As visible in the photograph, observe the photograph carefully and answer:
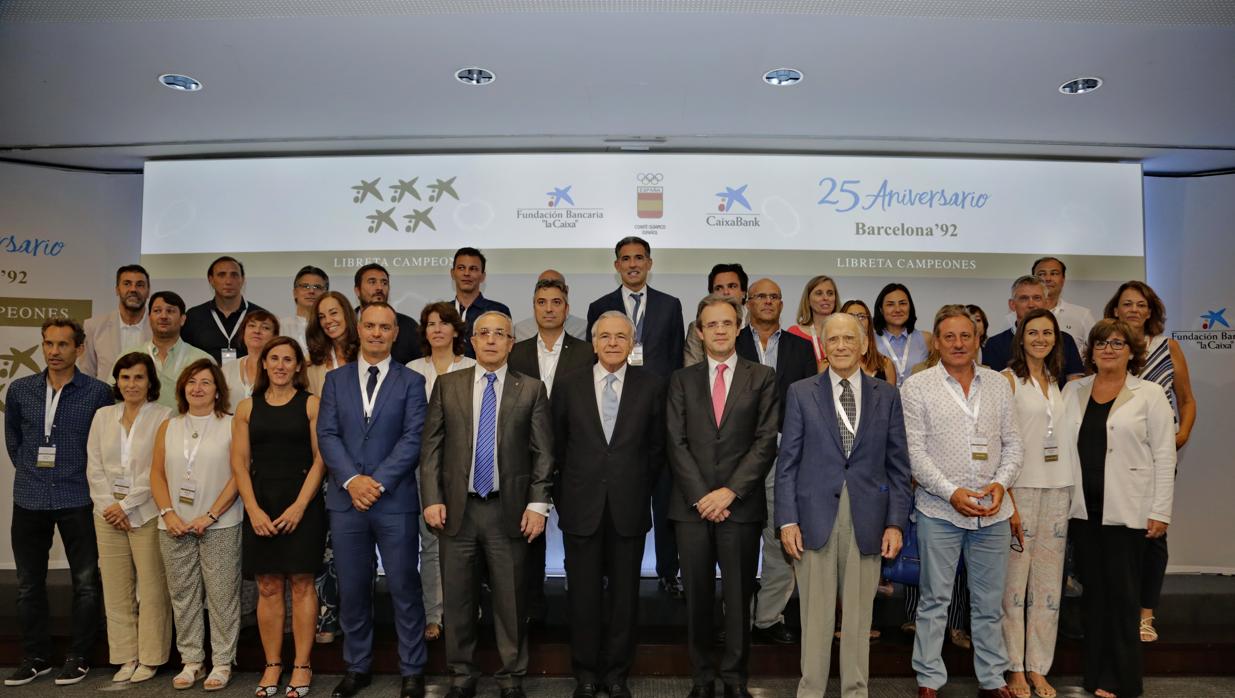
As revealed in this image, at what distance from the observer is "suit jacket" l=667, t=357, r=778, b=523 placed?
3421 millimetres

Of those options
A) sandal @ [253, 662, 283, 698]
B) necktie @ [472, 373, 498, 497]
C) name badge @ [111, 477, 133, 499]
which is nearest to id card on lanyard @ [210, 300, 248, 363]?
name badge @ [111, 477, 133, 499]

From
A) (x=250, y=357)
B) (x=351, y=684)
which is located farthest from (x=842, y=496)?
(x=250, y=357)

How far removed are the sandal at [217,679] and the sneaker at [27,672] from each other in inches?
36.7

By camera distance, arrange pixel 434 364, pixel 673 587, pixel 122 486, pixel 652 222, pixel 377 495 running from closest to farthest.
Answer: pixel 377 495, pixel 122 486, pixel 434 364, pixel 673 587, pixel 652 222

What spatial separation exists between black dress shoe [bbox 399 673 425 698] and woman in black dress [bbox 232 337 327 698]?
498mm

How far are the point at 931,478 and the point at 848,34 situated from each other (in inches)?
93.9

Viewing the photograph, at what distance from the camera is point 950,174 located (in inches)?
243

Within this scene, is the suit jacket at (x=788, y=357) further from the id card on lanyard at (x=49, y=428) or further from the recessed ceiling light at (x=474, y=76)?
the id card on lanyard at (x=49, y=428)

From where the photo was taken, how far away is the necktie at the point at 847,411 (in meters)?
3.35

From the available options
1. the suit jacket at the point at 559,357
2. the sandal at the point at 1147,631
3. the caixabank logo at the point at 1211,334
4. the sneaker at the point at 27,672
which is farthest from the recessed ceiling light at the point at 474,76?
the caixabank logo at the point at 1211,334

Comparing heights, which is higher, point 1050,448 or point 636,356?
point 636,356

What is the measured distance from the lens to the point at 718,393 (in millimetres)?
3537

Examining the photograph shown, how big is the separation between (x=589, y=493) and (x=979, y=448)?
171cm

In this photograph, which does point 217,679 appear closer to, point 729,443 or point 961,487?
point 729,443
